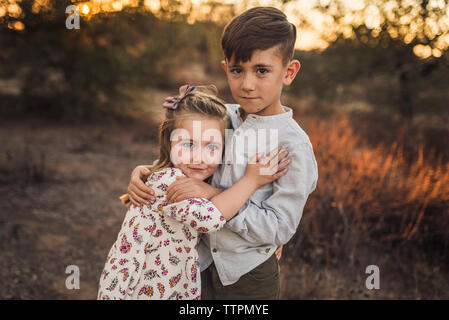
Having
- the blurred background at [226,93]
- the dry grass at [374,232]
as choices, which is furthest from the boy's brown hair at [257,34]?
the dry grass at [374,232]

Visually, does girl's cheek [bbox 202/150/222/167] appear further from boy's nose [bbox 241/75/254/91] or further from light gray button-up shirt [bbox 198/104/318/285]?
boy's nose [bbox 241/75/254/91]

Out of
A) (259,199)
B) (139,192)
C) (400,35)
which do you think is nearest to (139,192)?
(139,192)

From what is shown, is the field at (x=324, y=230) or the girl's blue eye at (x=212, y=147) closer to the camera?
the girl's blue eye at (x=212, y=147)

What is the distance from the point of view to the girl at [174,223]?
63.6 inches

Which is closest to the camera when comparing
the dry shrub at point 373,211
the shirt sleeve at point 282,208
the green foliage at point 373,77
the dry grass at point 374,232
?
the shirt sleeve at point 282,208

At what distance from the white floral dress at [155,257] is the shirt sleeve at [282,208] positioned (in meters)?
0.25

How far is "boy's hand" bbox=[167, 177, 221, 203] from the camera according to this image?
1.53 m

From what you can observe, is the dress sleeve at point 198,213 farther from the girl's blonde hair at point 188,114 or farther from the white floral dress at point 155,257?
the girl's blonde hair at point 188,114

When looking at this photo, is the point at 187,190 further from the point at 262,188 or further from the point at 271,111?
the point at 271,111

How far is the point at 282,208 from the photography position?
163cm

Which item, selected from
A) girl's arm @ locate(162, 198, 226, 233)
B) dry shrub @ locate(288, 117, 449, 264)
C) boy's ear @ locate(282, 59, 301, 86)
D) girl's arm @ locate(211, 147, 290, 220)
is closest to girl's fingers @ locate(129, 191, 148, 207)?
girl's arm @ locate(162, 198, 226, 233)

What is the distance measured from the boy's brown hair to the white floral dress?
645 millimetres

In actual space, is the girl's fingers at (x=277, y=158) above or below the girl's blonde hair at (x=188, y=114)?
below

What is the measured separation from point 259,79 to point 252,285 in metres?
1.02
